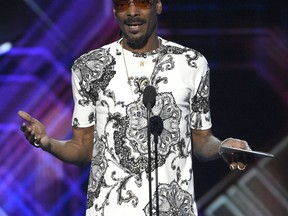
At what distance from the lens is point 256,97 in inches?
243

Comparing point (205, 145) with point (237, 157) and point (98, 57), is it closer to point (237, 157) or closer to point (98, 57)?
point (237, 157)

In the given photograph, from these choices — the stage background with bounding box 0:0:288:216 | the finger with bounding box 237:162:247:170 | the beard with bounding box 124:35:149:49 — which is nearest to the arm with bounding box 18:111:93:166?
the beard with bounding box 124:35:149:49

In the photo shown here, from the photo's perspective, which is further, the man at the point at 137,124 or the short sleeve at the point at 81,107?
the short sleeve at the point at 81,107

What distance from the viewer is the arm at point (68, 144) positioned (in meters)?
3.62

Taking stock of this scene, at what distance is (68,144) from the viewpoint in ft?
12.5

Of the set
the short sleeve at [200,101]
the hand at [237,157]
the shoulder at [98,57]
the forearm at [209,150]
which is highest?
the shoulder at [98,57]

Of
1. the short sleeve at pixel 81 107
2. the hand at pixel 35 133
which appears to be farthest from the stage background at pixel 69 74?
the hand at pixel 35 133

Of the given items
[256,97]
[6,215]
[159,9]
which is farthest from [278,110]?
[159,9]

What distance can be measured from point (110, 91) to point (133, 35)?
0.25 metres

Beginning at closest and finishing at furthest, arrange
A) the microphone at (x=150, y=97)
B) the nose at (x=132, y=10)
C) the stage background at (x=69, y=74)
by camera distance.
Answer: the microphone at (x=150, y=97) < the nose at (x=132, y=10) < the stage background at (x=69, y=74)

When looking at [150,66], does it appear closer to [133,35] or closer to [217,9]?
[133,35]

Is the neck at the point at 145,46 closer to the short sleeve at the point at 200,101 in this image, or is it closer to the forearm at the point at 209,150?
the short sleeve at the point at 200,101

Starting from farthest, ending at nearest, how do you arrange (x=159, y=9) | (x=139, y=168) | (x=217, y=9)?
(x=217, y=9) < (x=159, y=9) < (x=139, y=168)

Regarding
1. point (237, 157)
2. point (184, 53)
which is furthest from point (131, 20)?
point (237, 157)
